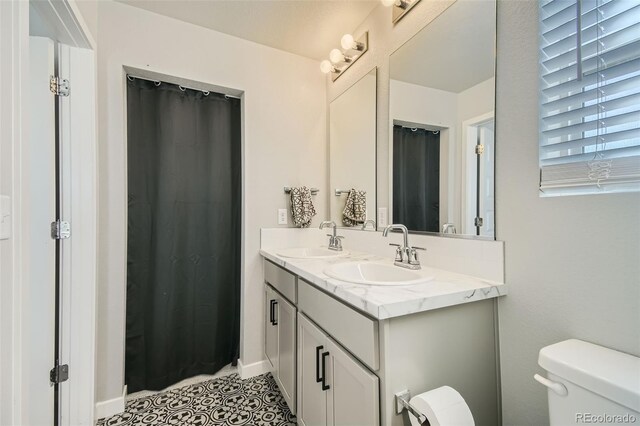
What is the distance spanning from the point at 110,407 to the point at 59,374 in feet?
1.41

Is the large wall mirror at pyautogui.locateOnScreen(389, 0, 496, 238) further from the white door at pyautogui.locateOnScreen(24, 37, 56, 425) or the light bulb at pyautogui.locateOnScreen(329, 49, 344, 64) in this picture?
the white door at pyautogui.locateOnScreen(24, 37, 56, 425)

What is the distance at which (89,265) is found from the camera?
1390 millimetres

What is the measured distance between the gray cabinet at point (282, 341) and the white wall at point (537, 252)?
3.10 feet

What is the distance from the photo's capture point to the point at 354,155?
77.2 inches

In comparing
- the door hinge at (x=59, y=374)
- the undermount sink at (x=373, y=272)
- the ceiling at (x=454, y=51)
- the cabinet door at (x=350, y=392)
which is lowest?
the door hinge at (x=59, y=374)

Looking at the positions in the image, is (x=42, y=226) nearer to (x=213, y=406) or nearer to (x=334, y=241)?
(x=213, y=406)

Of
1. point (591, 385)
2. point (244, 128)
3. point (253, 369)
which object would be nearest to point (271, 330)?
point (253, 369)

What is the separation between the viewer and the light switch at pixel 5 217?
68 centimetres

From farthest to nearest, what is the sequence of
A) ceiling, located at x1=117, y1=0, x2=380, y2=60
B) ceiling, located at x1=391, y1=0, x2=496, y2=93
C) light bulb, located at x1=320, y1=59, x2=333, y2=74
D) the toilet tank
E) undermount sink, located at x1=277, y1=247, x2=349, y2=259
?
1. light bulb, located at x1=320, y1=59, x2=333, y2=74
2. undermount sink, located at x1=277, y1=247, x2=349, y2=259
3. ceiling, located at x1=117, y1=0, x2=380, y2=60
4. ceiling, located at x1=391, y1=0, x2=496, y2=93
5. the toilet tank

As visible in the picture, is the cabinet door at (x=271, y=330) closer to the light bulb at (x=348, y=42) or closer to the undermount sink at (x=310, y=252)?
the undermount sink at (x=310, y=252)

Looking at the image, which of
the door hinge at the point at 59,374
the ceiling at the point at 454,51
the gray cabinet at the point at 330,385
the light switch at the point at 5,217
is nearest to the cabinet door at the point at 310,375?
the gray cabinet at the point at 330,385

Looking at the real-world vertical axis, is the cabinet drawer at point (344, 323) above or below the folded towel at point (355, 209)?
below

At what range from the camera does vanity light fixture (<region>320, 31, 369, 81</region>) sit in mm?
1828

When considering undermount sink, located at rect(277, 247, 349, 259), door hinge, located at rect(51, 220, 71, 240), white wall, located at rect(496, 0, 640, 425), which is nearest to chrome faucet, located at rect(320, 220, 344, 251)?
undermount sink, located at rect(277, 247, 349, 259)
